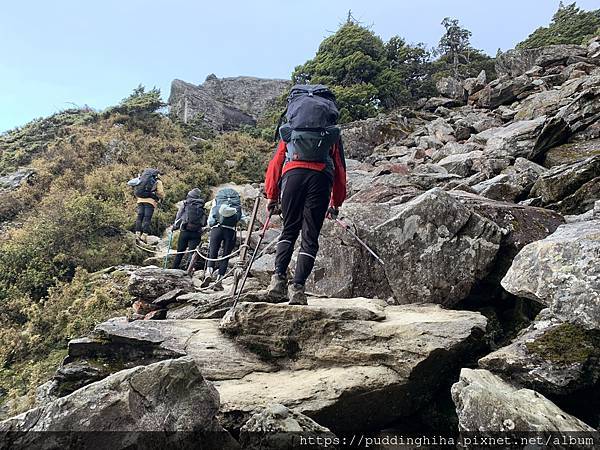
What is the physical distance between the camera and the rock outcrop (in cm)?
3706

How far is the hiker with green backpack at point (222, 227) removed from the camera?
973 cm

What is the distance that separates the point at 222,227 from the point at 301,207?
4.73 meters

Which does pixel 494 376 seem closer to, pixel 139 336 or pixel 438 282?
pixel 438 282

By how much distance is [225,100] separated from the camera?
138ft

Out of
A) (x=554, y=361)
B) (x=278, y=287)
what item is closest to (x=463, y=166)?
(x=278, y=287)

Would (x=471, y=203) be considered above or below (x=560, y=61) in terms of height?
below

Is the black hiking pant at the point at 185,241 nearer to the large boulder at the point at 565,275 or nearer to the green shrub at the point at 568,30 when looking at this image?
the large boulder at the point at 565,275

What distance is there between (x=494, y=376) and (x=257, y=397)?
1.92 meters

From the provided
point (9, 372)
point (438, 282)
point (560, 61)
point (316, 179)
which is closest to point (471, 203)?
point (438, 282)

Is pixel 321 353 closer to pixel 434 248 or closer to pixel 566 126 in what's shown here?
pixel 434 248

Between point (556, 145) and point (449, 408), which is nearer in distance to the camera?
point (449, 408)

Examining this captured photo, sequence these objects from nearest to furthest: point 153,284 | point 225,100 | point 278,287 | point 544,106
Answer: point 278,287, point 153,284, point 544,106, point 225,100

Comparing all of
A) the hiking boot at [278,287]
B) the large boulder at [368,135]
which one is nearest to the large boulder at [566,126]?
the hiking boot at [278,287]

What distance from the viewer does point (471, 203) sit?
6.28 meters
